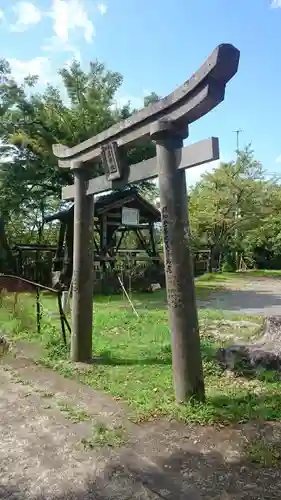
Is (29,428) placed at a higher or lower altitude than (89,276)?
lower

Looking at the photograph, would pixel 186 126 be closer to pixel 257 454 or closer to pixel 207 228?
pixel 257 454

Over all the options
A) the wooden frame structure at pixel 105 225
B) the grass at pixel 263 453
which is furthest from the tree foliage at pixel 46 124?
the grass at pixel 263 453

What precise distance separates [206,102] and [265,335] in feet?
11.6

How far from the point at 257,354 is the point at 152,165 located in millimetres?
2642

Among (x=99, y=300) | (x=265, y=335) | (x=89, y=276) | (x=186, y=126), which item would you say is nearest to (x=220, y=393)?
(x=265, y=335)

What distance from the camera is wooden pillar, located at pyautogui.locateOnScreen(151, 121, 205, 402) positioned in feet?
13.1

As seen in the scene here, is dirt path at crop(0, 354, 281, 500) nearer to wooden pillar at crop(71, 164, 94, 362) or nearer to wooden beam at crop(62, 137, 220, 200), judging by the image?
wooden pillar at crop(71, 164, 94, 362)

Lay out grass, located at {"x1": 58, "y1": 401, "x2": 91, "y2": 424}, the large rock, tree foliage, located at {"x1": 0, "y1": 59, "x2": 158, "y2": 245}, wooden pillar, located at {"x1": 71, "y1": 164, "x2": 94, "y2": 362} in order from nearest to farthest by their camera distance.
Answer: grass, located at {"x1": 58, "y1": 401, "x2": 91, "y2": 424}
the large rock
wooden pillar, located at {"x1": 71, "y1": 164, "x2": 94, "y2": 362}
tree foliage, located at {"x1": 0, "y1": 59, "x2": 158, "y2": 245}

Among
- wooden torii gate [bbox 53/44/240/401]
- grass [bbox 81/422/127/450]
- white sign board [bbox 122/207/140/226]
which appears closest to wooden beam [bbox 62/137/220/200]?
wooden torii gate [bbox 53/44/240/401]

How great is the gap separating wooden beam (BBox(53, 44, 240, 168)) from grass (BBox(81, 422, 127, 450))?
2.82m

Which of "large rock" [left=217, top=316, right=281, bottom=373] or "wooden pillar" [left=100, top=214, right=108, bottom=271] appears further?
"wooden pillar" [left=100, top=214, right=108, bottom=271]

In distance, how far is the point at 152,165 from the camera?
14.5ft

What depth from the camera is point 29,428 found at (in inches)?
147

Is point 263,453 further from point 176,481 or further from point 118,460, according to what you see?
point 118,460
